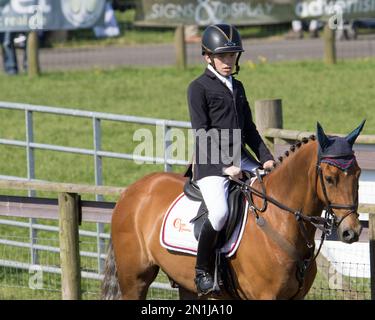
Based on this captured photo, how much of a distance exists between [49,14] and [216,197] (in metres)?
16.4

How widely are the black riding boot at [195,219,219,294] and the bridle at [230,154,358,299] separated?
1.12 ft

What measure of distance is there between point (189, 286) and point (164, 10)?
706 inches

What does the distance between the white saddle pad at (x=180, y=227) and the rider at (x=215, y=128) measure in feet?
0.71

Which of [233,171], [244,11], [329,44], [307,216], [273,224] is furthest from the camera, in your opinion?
[244,11]

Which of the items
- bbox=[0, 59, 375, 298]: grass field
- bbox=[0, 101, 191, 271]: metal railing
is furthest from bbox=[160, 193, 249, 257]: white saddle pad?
bbox=[0, 59, 375, 298]: grass field

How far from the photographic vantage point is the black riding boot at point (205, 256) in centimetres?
765

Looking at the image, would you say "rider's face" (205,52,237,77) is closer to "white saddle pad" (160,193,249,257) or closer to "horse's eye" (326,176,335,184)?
"white saddle pad" (160,193,249,257)

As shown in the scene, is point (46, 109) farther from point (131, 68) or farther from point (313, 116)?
point (131, 68)

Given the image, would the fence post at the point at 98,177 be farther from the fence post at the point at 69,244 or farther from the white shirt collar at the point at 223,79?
the white shirt collar at the point at 223,79

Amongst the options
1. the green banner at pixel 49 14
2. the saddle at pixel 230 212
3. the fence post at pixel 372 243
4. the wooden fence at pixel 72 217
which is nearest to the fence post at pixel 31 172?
the wooden fence at pixel 72 217

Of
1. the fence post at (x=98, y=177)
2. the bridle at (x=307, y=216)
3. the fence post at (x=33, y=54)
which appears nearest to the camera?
the bridle at (x=307, y=216)

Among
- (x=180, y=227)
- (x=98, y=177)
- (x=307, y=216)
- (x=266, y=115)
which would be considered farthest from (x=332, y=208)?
(x=98, y=177)

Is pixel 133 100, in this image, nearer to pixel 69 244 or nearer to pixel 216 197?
pixel 69 244

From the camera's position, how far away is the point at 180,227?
8.02 meters
